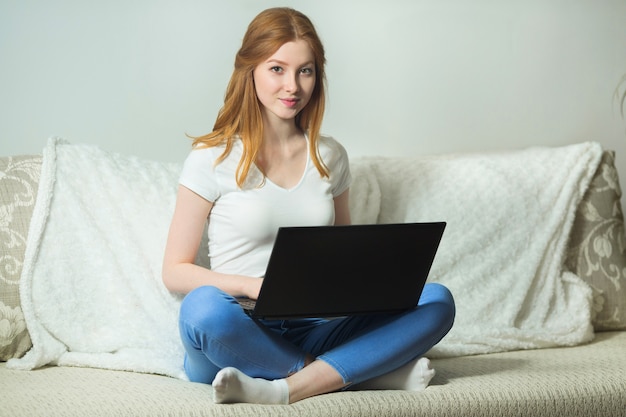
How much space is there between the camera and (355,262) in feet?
4.75

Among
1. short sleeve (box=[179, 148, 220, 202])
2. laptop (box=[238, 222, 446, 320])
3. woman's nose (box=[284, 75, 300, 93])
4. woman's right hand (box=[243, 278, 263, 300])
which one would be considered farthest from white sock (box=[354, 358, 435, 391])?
woman's nose (box=[284, 75, 300, 93])

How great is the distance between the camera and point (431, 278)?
6.64 feet

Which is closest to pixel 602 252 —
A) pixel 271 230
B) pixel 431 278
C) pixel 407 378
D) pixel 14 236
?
Result: pixel 431 278

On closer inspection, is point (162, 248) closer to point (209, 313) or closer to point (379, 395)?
point (209, 313)

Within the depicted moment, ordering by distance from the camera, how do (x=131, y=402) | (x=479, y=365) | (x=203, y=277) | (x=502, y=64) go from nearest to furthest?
1. (x=131, y=402)
2. (x=203, y=277)
3. (x=479, y=365)
4. (x=502, y=64)

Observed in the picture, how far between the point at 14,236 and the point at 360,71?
1.05 meters

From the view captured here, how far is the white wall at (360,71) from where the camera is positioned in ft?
6.87

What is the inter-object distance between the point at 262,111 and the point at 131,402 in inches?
26.8

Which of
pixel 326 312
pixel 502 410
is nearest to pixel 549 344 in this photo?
pixel 502 410

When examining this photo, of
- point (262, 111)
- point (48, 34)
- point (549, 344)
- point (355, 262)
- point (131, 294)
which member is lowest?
point (549, 344)

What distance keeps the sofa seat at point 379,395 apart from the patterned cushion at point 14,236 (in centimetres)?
8

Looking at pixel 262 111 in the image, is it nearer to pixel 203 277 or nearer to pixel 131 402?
pixel 203 277

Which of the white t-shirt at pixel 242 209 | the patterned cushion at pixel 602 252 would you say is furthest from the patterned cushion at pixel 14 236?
the patterned cushion at pixel 602 252

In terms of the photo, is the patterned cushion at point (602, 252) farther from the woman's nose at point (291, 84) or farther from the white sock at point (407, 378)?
the woman's nose at point (291, 84)
